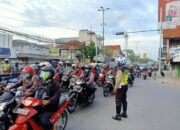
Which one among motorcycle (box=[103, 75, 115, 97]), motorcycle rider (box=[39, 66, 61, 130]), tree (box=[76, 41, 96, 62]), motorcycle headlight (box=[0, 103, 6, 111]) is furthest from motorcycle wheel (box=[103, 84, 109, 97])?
tree (box=[76, 41, 96, 62])

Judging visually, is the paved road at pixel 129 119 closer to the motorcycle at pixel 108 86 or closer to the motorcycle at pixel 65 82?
the motorcycle at pixel 108 86

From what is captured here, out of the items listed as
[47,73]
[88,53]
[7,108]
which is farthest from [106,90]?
[88,53]

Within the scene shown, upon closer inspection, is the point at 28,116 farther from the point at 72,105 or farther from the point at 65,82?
the point at 65,82

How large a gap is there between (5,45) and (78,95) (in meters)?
20.7

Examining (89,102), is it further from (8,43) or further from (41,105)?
(8,43)

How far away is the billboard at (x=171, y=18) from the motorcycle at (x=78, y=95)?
6242 centimetres

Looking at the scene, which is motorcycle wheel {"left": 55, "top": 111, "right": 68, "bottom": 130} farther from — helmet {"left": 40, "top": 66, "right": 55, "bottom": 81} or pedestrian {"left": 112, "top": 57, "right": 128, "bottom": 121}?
pedestrian {"left": 112, "top": 57, "right": 128, "bottom": 121}

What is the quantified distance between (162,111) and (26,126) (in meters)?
6.15

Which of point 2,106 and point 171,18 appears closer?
point 2,106

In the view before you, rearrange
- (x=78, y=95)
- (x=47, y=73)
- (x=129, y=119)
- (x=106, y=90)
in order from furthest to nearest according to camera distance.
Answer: (x=106, y=90)
(x=78, y=95)
(x=129, y=119)
(x=47, y=73)

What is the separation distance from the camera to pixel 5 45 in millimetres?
28016

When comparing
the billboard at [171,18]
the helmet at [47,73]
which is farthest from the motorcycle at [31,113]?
the billboard at [171,18]

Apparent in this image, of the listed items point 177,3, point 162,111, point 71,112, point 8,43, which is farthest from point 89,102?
point 177,3

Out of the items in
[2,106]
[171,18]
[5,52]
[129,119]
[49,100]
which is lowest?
[129,119]
